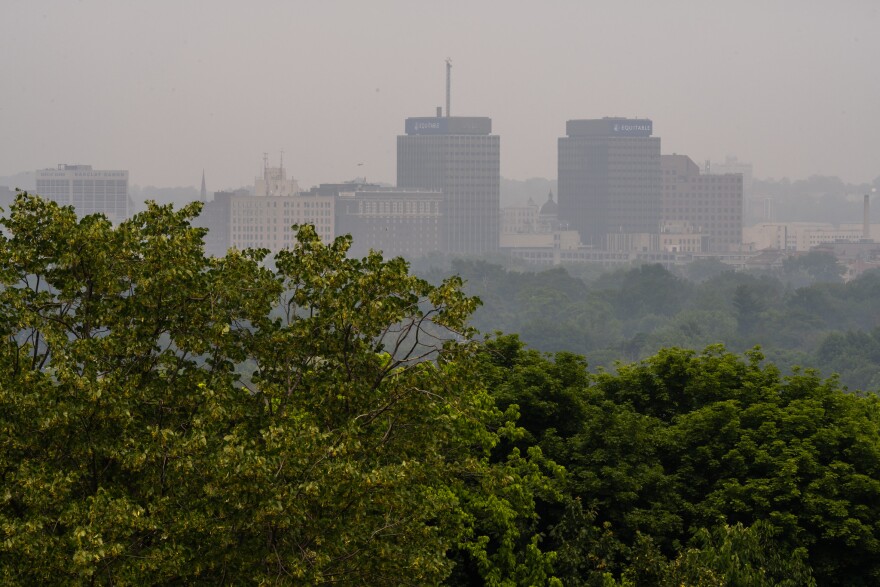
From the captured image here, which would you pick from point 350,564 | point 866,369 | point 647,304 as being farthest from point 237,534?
point 647,304

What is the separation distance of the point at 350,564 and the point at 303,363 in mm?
3395

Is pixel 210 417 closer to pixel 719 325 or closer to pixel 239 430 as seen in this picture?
pixel 239 430

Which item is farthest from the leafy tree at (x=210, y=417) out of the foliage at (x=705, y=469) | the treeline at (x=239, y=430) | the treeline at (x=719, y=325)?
the treeline at (x=719, y=325)

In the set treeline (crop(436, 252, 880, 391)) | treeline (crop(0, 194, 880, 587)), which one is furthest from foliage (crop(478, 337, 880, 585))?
treeline (crop(436, 252, 880, 391))

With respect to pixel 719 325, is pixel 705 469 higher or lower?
higher

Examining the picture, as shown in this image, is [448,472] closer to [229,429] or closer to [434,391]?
[434,391]

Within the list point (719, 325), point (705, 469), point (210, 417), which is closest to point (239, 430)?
point (210, 417)

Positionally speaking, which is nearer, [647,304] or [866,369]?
[866,369]

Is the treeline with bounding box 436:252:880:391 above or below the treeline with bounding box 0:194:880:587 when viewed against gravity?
below

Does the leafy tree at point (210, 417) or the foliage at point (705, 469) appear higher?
the leafy tree at point (210, 417)

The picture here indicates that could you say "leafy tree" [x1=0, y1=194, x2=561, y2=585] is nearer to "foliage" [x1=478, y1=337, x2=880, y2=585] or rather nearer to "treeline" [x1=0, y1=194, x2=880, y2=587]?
"treeline" [x1=0, y1=194, x2=880, y2=587]

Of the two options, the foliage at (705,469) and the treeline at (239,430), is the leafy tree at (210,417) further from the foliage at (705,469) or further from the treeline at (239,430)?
the foliage at (705,469)

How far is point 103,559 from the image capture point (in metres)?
18.8

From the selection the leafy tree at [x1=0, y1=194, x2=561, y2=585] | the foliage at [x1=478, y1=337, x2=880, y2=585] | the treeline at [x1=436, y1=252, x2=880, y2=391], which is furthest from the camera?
the treeline at [x1=436, y1=252, x2=880, y2=391]
